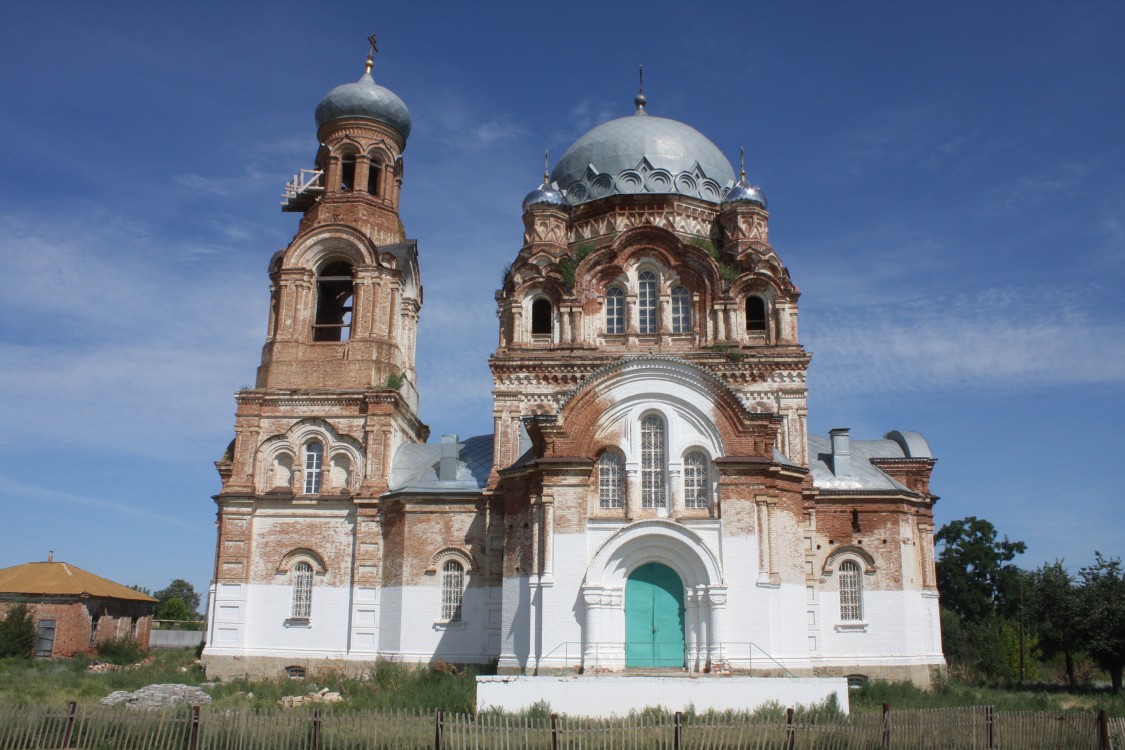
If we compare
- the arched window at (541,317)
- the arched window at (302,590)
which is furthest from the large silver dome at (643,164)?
the arched window at (302,590)

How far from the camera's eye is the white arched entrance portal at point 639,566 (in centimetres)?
2075

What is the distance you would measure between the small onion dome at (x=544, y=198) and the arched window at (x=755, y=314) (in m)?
6.45

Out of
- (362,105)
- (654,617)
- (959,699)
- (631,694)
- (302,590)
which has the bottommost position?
(959,699)

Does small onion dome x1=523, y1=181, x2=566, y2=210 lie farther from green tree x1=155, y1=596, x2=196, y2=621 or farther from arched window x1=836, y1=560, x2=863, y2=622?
green tree x1=155, y1=596, x2=196, y2=621

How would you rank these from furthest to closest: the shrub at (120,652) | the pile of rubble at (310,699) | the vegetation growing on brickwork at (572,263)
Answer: the shrub at (120,652) < the vegetation growing on brickwork at (572,263) < the pile of rubble at (310,699)

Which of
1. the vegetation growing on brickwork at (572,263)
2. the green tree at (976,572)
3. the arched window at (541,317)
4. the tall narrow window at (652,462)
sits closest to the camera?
the tall narrow window at (652,462)

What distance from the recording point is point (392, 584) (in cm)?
2541

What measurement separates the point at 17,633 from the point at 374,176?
18031mm

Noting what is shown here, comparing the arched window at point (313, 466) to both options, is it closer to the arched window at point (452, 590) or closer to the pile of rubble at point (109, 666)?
the arched window at point (452, 590)

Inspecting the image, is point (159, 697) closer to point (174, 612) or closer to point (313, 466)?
point (313, 466)

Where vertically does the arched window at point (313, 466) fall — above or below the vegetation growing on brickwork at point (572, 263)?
below

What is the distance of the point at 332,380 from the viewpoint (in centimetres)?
2753

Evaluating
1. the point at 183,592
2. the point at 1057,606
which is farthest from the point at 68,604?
the point at 183,592

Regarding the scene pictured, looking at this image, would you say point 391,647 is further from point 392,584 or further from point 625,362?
point 625,362
